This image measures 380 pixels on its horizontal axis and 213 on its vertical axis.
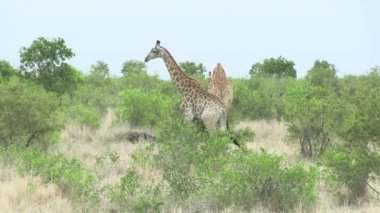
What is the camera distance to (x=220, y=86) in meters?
13.7

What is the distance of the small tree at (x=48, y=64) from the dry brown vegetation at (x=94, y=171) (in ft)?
6.38

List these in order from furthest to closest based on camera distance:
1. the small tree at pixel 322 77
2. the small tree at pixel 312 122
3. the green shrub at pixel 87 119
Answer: the small tree at pixel 322 77
the green shrub at pixel 87 119
the small tree at pixel 312 122

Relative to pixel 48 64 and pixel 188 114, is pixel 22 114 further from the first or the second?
pixel 48 64

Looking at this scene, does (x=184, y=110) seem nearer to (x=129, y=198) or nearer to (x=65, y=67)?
(x=129, y=198)

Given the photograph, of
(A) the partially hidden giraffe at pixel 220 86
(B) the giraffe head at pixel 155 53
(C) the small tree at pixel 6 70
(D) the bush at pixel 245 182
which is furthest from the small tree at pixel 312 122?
(C) the small tree at pixel 6 70

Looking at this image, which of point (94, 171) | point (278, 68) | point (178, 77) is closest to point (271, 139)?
point (178, 77)

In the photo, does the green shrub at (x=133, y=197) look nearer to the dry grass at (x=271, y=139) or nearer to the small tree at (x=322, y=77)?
the dry grass at (x=271, y=139)

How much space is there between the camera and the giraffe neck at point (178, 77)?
1251 cm

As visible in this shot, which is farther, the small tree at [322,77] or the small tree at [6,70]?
the small tree at [322,77]

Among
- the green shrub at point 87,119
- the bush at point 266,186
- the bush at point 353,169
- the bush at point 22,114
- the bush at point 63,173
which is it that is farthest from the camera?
the green shrub at point 87,119

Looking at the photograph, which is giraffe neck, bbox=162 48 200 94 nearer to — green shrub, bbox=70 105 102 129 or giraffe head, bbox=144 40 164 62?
giraffe head, bbox=144 40 164 62

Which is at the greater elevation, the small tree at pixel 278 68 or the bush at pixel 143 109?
the small tree at pixel 278 68

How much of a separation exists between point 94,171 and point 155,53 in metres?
3.57

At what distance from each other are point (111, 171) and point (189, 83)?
3149 mm
